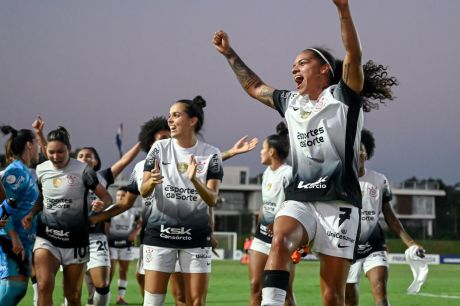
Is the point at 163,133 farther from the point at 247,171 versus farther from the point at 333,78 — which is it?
the point at 247,171

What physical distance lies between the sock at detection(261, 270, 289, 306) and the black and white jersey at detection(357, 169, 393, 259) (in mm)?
4864

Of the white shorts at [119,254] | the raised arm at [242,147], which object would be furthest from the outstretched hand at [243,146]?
the white shorts at [119,254]

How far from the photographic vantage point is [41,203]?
10.1 meters

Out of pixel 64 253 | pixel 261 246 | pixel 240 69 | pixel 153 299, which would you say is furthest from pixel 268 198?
pixel 240 69

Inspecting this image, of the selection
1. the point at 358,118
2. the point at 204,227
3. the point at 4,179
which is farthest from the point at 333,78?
the point at 4,179

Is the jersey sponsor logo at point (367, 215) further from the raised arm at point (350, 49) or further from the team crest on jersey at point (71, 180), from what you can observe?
the raised arm at point (350, 49)

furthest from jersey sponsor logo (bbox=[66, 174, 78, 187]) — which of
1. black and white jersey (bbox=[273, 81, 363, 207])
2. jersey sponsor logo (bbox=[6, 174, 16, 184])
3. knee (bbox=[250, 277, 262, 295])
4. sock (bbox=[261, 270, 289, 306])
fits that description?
sock (bbox=[261, 270, 289, 306])

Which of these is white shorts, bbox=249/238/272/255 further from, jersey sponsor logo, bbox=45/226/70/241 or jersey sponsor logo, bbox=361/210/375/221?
jersey sponsor logo, bbox=45/226/70/241

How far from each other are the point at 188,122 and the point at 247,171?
325ft

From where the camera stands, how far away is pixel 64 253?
9938mm

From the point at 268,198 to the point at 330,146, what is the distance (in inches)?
214

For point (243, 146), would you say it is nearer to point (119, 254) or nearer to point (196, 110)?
point (196, 110)

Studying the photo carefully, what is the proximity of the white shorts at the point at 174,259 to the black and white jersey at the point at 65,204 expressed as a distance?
1651 millimetres

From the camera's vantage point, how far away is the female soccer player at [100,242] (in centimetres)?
1137
